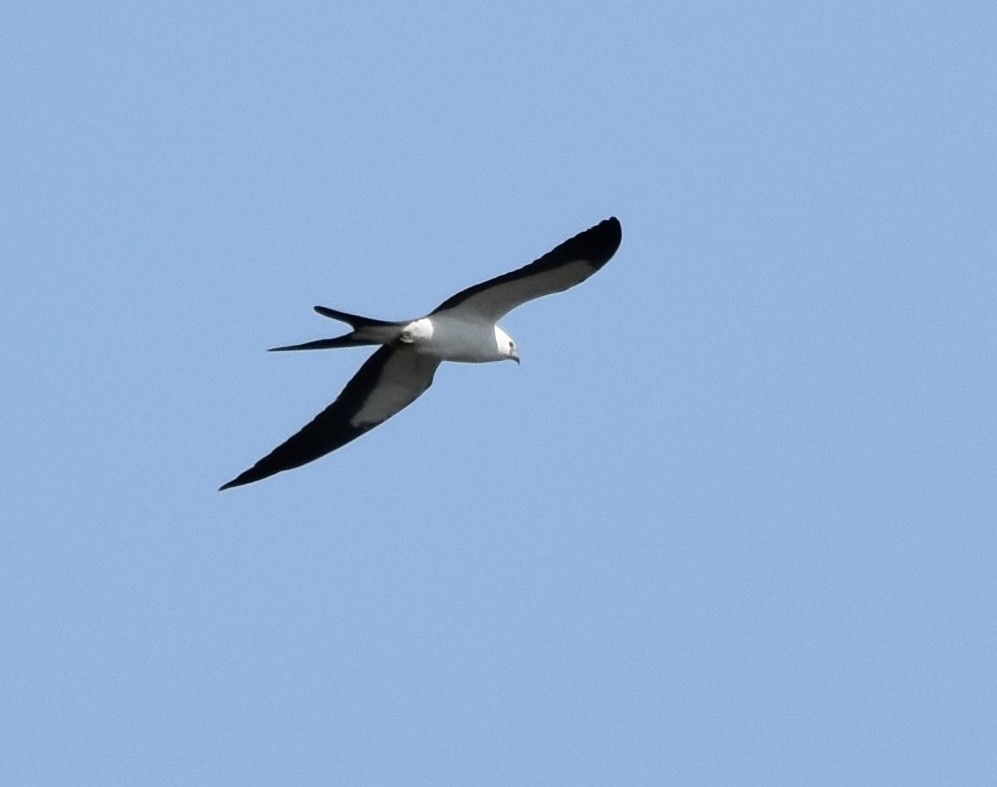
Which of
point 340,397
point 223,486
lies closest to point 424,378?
point 340,397

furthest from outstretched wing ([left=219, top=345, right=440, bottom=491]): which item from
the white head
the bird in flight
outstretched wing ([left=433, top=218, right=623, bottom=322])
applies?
outstretched wing ([left=433, top=218, right=623, bottom=322])

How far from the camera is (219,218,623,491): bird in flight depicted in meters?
14.7

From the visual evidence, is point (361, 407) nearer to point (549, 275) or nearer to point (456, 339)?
point (456, 339)

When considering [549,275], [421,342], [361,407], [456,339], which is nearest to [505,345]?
[456,339]

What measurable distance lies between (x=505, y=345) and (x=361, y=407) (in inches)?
54.6

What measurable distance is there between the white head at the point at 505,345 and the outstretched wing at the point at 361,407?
0.65 metres

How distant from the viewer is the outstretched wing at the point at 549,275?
1462cm

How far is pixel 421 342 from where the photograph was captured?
15172 mm

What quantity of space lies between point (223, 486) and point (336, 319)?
2.08 meters

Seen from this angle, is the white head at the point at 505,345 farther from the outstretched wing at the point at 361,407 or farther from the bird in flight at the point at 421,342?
the outstretched wing at the point at 361,407

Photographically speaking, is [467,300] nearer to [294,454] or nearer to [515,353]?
[515,353]

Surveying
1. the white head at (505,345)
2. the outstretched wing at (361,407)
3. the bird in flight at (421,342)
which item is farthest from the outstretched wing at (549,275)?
the outstretched wing at (361,407)

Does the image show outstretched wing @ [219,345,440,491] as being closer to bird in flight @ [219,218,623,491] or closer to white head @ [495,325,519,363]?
bird in flight @ [219,218,623,491]

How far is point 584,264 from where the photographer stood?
48.5ft
